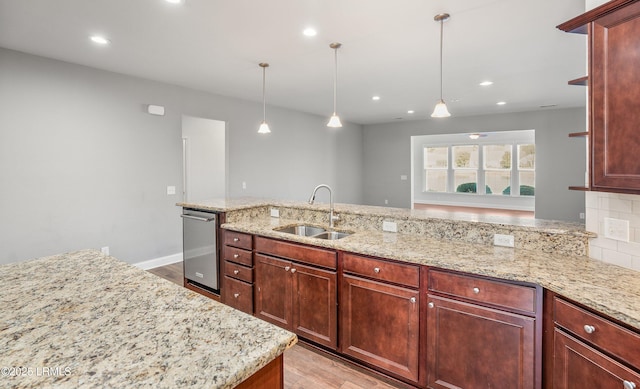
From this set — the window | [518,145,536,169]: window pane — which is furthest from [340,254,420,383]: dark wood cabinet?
[518,145,536,169]: window pane

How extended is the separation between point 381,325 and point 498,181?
1057 cm

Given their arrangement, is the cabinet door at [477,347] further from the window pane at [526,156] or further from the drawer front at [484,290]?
the window pane at [526,156]

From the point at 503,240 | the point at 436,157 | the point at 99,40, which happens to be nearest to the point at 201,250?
the point at 99,40

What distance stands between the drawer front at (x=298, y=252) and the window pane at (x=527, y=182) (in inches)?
411

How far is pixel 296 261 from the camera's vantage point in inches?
98.4

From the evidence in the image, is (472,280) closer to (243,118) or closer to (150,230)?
(150,230)

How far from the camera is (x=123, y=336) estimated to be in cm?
95

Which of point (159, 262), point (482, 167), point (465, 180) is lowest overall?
point (159, 262)

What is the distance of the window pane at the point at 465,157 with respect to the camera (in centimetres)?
1121

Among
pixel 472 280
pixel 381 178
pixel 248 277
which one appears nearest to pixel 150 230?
pixel 248 277

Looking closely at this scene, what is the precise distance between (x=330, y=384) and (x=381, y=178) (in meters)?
7.26

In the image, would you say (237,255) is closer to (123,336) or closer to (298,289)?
(298,289)

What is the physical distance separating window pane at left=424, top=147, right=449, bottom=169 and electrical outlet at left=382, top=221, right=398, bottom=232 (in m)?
9.89

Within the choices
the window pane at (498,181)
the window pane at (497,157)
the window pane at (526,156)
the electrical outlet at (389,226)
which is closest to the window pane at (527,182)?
the window pane at (526,156)
